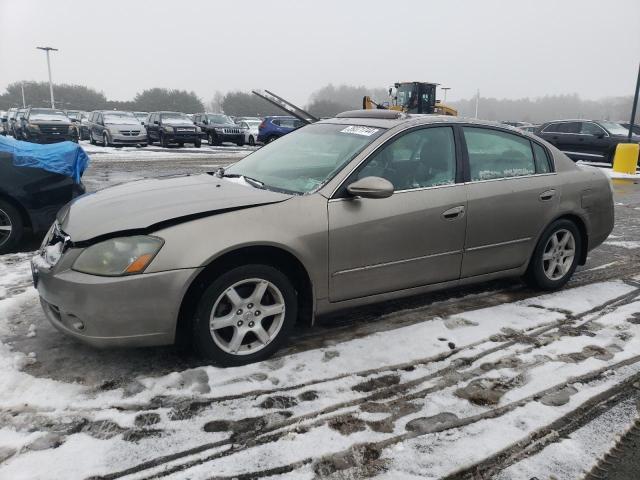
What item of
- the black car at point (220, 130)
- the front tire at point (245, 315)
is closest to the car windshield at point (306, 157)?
the front tire at point (245, 315)

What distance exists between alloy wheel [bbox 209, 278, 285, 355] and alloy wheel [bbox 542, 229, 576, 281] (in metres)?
2.62

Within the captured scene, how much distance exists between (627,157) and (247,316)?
51.5 ft

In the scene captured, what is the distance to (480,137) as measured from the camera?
427cm

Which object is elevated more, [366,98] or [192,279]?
[366,98]

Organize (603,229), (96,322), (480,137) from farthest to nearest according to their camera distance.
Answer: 1. (603,229)
2. (480,137)
3. (96,322)

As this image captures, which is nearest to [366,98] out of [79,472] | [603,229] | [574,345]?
[603,229]

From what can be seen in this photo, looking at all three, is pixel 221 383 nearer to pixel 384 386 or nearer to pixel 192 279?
pixel 192 279

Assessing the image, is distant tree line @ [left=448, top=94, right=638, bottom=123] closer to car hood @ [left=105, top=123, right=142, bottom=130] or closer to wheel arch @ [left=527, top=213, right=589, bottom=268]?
car hood @ [left=105, top=123, right=142, bottom=130]

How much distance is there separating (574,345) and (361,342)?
147 centimetres

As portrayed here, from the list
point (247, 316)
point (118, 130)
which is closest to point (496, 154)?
point (247, 316)

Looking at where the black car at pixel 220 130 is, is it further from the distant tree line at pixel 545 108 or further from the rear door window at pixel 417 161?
the distant tree line at pixel 545 108

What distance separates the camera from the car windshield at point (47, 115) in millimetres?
21344

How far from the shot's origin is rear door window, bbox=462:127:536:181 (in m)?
4.16

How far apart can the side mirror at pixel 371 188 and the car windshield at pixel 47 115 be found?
21600mm
